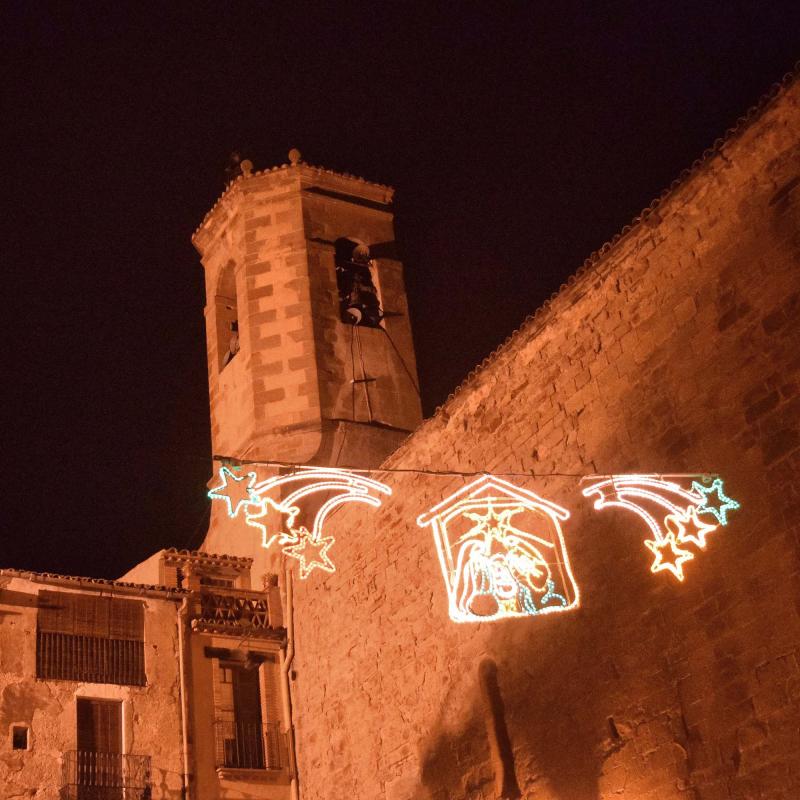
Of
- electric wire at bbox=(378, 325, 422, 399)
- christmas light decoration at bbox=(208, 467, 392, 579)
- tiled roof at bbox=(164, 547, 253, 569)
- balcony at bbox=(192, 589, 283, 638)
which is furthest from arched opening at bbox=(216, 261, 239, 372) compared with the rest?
christmas light decoration at bbox=(208, 467, 392, 579)

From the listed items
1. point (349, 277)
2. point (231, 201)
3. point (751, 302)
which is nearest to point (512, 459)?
point (751, 302)

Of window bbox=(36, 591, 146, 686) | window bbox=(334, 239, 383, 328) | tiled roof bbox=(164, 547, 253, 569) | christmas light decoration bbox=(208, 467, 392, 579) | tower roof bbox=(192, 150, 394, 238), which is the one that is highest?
tower roof bbox=(192, 150, 394, 238)

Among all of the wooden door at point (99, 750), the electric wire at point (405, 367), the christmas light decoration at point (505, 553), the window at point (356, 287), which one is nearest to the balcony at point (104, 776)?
the wooden door at point (99, 750)

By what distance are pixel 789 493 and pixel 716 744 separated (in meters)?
1.60

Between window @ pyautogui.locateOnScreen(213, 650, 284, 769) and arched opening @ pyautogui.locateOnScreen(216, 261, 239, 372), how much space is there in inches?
171

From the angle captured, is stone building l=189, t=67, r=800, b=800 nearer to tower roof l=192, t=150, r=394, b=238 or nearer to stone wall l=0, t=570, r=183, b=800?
stone wall l=0, t=570, r=183, b=800

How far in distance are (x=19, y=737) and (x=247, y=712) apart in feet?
8.76

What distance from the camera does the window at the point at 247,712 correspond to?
12.8 metres

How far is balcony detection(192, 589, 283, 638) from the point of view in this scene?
13352 mm

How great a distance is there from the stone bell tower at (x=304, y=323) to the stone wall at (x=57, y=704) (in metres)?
2.51

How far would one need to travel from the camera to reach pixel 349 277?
1563cm

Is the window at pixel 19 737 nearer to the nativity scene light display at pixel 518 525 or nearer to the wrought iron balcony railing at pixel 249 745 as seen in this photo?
the wrought iron balcony railing at pixel 249 745

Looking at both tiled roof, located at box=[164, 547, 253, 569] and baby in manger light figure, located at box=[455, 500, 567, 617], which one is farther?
tiled roof, located at box=[164, 547, 253, 569]

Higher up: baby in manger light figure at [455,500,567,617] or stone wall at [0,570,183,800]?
stone wall at [0,570,183,800]
